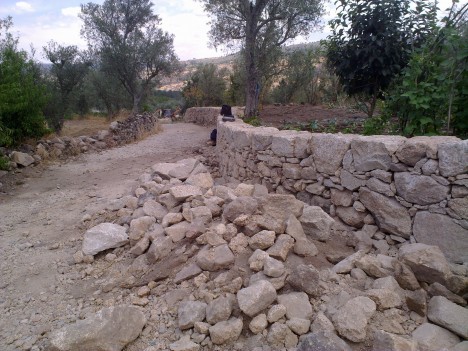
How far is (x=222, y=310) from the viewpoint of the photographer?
228cm

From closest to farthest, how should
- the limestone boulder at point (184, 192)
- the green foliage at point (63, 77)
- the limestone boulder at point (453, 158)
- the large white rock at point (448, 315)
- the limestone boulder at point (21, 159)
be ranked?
the large white rock at point (448, 315) → the limestone boulder at point (453, 158) → the limestone boulder at point (184, 192) → the limestone boulder at point (21, 159) → the green foliage at point (63, 77)

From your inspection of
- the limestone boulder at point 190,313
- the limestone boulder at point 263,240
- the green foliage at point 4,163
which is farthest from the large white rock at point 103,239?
the green foliage at point 4,163

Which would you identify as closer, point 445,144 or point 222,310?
point 222,310

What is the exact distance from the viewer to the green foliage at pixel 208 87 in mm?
21453

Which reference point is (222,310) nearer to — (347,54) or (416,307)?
(416,307)

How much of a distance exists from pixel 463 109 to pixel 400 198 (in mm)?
1560

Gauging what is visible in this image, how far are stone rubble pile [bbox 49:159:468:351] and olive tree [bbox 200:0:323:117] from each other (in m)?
6.75

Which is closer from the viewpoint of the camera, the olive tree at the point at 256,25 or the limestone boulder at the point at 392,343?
the limestone boulder at the point at 392,343

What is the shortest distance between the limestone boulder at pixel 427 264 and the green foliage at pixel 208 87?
19.5m

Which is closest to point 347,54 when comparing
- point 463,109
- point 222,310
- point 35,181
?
point 463,109

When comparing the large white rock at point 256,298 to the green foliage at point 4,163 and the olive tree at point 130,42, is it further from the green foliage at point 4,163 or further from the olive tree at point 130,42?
the olive tree at point 130,42

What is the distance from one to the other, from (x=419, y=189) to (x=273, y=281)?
1.49m

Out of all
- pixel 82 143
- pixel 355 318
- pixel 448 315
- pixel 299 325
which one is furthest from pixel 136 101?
pixel 448 315

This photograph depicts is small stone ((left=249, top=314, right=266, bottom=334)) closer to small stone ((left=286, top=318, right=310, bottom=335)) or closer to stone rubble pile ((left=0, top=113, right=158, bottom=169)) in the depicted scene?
small stone ((left=286, top=318, right=310, bottom=335))
